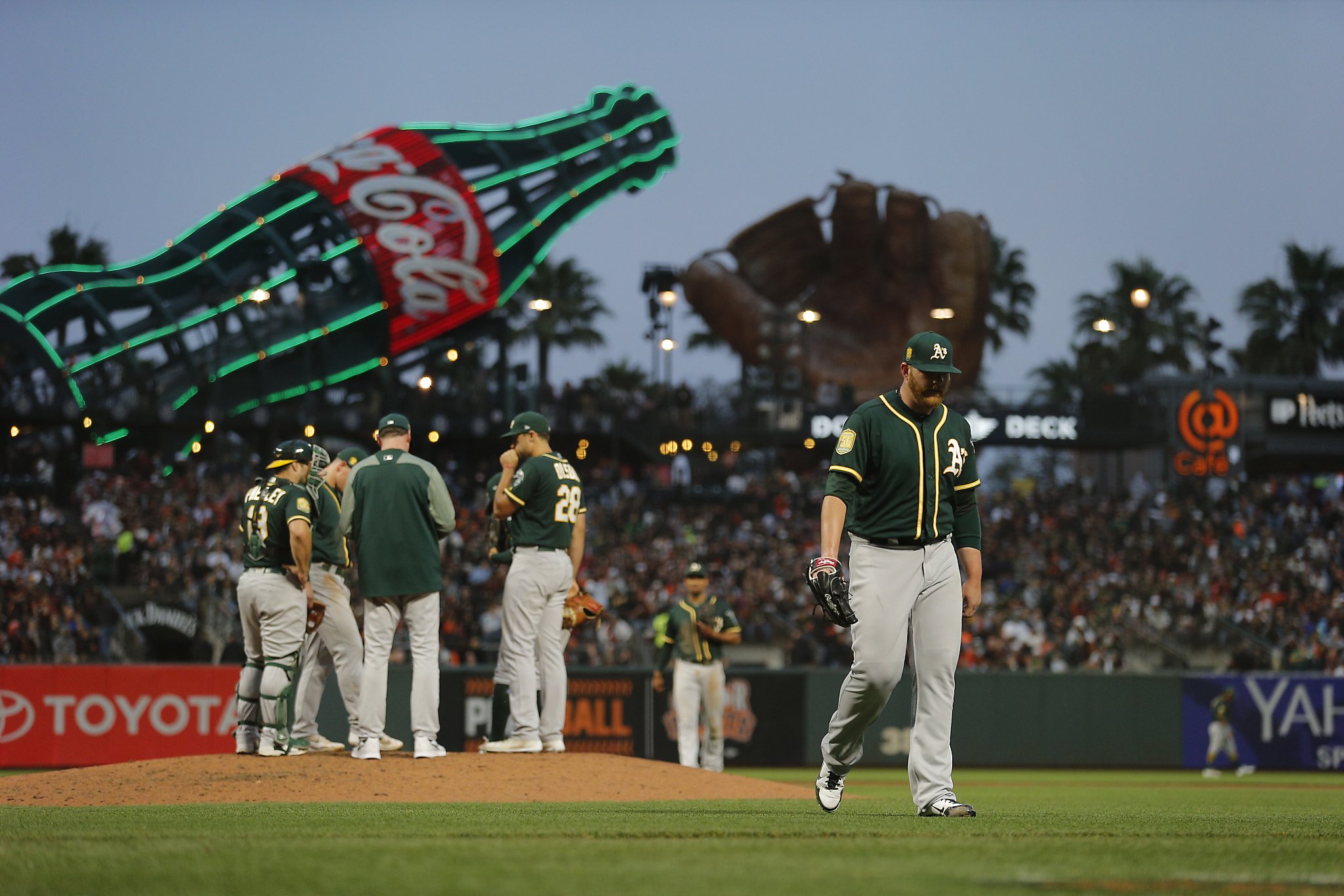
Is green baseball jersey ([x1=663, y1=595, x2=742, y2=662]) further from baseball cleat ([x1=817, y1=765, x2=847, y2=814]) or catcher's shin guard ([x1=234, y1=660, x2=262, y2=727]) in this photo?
baseball cleat ([x1=817, y1=765, x2=847, y2=814])

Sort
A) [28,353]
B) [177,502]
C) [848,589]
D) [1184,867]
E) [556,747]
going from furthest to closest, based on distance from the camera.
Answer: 1. [28,353]
2. [177,502]
3. [556,747]
4. [848,589]
5. [1184,867]

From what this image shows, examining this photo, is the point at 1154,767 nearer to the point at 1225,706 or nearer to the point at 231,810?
the point at 1225,706

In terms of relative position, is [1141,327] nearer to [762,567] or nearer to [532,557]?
[762,567]

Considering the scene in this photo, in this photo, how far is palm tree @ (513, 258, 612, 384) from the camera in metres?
54.7

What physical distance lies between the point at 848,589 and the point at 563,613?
4253mm

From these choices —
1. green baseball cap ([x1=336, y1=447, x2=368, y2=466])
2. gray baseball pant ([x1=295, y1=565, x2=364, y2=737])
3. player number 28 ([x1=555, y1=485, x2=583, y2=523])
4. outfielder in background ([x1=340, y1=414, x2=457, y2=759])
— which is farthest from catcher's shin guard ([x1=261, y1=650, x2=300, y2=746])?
player number 28 ([x1=555, y1=485, x2=583, y2=523])

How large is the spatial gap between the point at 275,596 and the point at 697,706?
6.21 m

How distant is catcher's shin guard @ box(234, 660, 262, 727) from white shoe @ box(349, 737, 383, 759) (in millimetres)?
1091

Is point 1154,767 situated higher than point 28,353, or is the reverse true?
point 28,353

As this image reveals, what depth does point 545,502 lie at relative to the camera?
10234 millimetres

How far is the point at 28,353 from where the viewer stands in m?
33.5

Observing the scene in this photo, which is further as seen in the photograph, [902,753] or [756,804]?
[902,753]

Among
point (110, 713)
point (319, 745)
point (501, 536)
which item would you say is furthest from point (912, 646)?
point (110, 713)

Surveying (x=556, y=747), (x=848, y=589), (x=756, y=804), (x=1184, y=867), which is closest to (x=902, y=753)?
(x=556, y=747)
